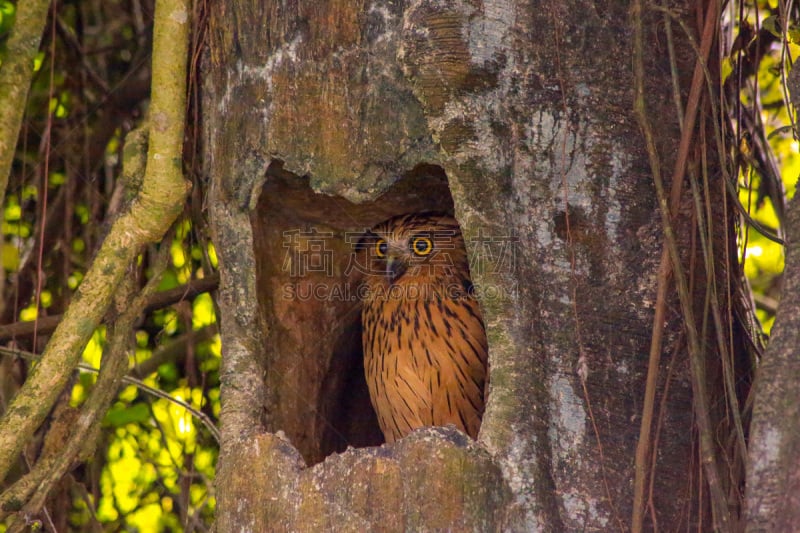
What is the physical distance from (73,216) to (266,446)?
230cm

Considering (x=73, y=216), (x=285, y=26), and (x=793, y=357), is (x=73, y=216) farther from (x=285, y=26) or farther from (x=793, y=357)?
(x=793, y=357)

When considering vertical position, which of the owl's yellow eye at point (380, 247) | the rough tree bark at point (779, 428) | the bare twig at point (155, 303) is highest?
the owl's yellow eye at point (380, 247)

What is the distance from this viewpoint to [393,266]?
12.9ft

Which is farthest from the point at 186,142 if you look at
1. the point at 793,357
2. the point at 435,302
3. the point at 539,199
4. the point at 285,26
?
the point at 793,357

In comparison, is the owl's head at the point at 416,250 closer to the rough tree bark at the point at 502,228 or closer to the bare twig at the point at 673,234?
the rough tree bark at the point at 502,228

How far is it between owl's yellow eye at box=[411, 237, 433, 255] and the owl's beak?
73 mm

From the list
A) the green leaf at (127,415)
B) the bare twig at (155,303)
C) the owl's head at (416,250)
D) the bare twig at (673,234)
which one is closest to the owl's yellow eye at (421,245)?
the owl's head at (416,250)

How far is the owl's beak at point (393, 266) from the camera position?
12.8 ft

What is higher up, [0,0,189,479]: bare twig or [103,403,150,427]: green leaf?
[0,0,189,479]: bare twig

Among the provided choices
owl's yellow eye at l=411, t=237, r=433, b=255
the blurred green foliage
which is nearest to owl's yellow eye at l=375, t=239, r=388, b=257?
owl's yellow eye at l=411, t=237, r=433, b=255

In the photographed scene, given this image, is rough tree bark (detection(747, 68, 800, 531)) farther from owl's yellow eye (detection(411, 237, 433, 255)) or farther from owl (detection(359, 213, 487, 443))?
owl's yellow eye (detection(411, 237, 433, 255))

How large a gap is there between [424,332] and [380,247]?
376 millimetres

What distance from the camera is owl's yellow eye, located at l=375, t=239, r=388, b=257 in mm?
3904

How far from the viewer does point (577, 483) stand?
254 cm
